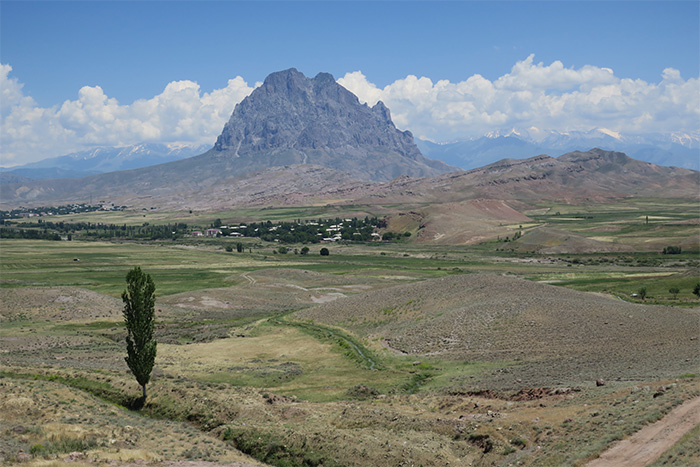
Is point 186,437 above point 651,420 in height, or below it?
below

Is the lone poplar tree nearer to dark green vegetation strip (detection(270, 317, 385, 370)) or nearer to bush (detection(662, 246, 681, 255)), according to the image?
dark green vegetation strip (detection(270, 317, 385, 370))

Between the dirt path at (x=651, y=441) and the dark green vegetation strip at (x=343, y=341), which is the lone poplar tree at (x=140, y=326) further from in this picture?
the dirt path at (x=651, y=441)

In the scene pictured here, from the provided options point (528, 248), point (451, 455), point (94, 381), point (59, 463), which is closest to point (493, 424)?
point (451, 455)

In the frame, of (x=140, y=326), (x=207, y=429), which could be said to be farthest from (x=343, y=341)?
(x=207, y=429)

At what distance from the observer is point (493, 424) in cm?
3294

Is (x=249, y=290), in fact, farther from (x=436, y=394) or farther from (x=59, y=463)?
(x=59, y=463)

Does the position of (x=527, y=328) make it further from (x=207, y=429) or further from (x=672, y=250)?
(x=672, y=250)

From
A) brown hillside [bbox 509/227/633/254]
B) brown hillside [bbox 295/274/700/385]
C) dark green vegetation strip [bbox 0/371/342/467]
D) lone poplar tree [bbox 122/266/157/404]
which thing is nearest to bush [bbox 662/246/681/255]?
brown hillside [bbox 509/227/633/254]

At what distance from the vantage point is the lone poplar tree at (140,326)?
42781 millimetres

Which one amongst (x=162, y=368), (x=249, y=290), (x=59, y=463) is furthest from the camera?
(x=249, y=290)

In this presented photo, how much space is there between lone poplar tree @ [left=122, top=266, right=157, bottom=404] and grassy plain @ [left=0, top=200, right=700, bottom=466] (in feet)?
8.42

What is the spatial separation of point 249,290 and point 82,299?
108ft

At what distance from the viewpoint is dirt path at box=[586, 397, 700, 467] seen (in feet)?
82.5

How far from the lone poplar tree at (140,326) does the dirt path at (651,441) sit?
3154 cm
